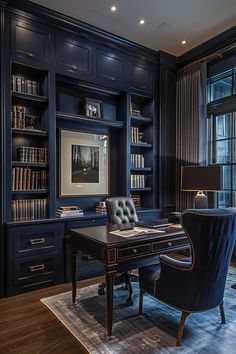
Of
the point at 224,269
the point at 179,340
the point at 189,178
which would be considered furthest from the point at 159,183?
the point at 179,340

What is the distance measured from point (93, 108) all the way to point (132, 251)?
2.43 metres

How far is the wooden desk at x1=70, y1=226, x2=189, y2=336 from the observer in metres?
1.98

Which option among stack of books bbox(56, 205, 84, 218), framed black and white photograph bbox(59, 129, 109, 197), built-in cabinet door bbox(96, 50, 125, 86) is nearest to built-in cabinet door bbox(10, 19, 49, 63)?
built-in cabinet door bbox(96, 50, 125, 86)

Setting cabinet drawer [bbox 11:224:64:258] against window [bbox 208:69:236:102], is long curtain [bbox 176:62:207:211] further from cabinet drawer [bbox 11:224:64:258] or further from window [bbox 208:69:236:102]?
cabinet drawer [bbox 11:224:64:258]

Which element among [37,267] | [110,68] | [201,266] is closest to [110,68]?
[110,68]

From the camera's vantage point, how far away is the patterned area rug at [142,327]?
74.2 inches

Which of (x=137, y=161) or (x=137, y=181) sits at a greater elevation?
(x=137, y=161)

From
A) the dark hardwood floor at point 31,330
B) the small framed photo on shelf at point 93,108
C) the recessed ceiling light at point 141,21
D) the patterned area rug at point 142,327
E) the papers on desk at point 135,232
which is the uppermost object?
the recessed ceiling light at point 141,21

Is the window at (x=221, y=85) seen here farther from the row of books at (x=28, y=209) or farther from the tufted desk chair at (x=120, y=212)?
the row of books at (x=28, y=209)

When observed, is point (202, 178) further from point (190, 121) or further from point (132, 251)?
point (132, 251)

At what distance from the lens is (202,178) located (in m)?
3.37

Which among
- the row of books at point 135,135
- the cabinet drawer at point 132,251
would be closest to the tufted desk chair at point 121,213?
the cabinet drawer at point 132,251

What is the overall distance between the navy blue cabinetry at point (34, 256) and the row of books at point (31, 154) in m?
0.83

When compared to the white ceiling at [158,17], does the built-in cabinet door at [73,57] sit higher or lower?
lower
